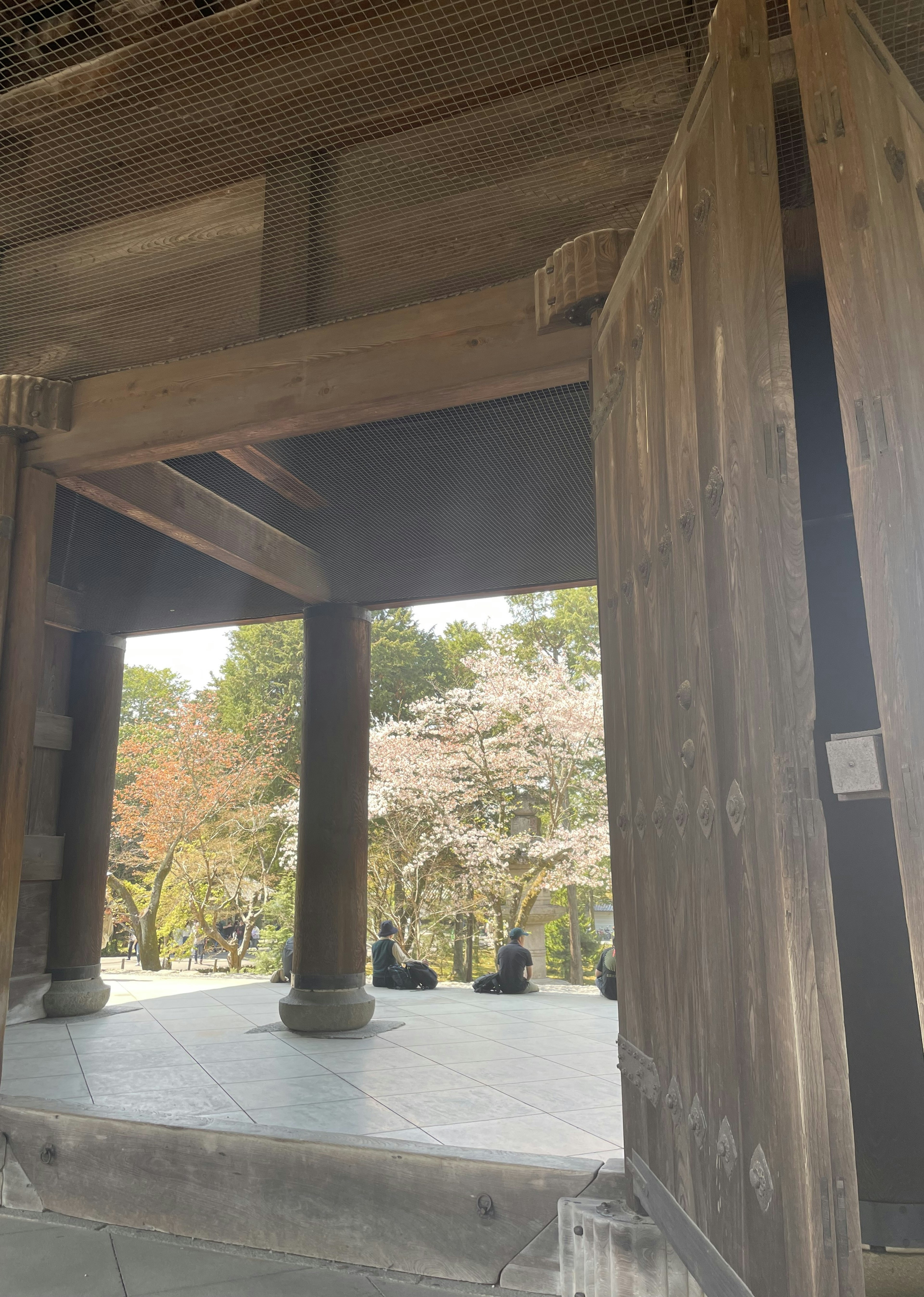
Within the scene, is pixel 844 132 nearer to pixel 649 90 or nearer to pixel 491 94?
pixel 649 90

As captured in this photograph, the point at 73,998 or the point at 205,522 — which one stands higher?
the point at 205,522

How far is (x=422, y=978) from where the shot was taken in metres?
Answer: 7.17

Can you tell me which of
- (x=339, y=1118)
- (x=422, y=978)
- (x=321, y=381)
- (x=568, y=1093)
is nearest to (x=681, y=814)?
(x=321, y=381)

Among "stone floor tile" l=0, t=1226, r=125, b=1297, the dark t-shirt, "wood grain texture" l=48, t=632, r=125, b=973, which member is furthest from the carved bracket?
the dark t-shirt

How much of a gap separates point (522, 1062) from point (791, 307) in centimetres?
339

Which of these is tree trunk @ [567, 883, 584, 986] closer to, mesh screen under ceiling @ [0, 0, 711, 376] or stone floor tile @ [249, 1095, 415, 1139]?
stone floor tile @ [249, 1095, 415, 1139]

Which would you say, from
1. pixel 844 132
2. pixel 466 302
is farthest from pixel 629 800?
pixel 466 302

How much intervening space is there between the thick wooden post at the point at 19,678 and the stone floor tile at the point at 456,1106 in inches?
53.5

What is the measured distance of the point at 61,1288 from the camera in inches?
85.8

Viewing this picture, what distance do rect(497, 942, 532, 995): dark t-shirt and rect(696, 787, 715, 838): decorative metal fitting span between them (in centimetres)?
604

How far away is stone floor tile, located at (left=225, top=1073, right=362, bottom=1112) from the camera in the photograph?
3.14 m

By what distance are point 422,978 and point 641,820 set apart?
19.4ft

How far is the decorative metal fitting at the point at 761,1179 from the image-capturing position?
1134 mm

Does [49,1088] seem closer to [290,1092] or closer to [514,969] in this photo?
[290,1092]
